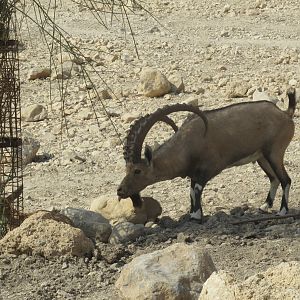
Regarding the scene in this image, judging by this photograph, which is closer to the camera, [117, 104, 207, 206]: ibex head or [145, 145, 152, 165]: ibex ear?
[117, 104, 207, 206]: ibex head

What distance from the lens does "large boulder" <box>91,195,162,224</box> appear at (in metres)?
9.26

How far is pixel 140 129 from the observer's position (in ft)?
29.7

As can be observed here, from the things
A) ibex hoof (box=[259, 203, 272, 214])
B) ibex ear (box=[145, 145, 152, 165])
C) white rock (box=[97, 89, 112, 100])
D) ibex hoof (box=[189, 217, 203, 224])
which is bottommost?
ibex hoof (box=[259, 203, 272, 214])

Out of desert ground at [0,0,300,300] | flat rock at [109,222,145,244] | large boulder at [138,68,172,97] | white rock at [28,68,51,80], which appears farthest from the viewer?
white rock at [28,68,51,80]

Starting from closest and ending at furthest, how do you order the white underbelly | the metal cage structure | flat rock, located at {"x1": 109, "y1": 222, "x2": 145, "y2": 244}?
1. the metal cage structure
2. flat rock, located at {"x1": 109, "y1": 222, "x2": 145, "y2": 244}
3. the white underbelly

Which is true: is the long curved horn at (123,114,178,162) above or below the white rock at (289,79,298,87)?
above

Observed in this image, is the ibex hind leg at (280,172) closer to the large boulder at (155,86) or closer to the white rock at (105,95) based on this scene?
the large boulder at (155,86)

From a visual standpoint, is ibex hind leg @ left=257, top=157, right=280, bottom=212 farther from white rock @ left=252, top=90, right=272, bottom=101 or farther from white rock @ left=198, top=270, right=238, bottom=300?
white rock @ left=198, top=270, right=238, bottom=300

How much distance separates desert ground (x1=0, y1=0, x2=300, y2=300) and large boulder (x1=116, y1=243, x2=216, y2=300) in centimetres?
60

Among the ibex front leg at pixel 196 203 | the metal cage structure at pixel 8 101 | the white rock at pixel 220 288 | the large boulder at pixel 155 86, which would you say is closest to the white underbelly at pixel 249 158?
the ibex front leg at pixel 196 203

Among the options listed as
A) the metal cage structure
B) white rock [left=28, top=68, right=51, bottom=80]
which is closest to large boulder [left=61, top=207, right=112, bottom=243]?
the metal cage structure

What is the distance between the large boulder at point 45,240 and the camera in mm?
7488

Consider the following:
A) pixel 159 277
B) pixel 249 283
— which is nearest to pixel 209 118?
pixel 159 277

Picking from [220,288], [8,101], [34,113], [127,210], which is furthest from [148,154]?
[34,113]
